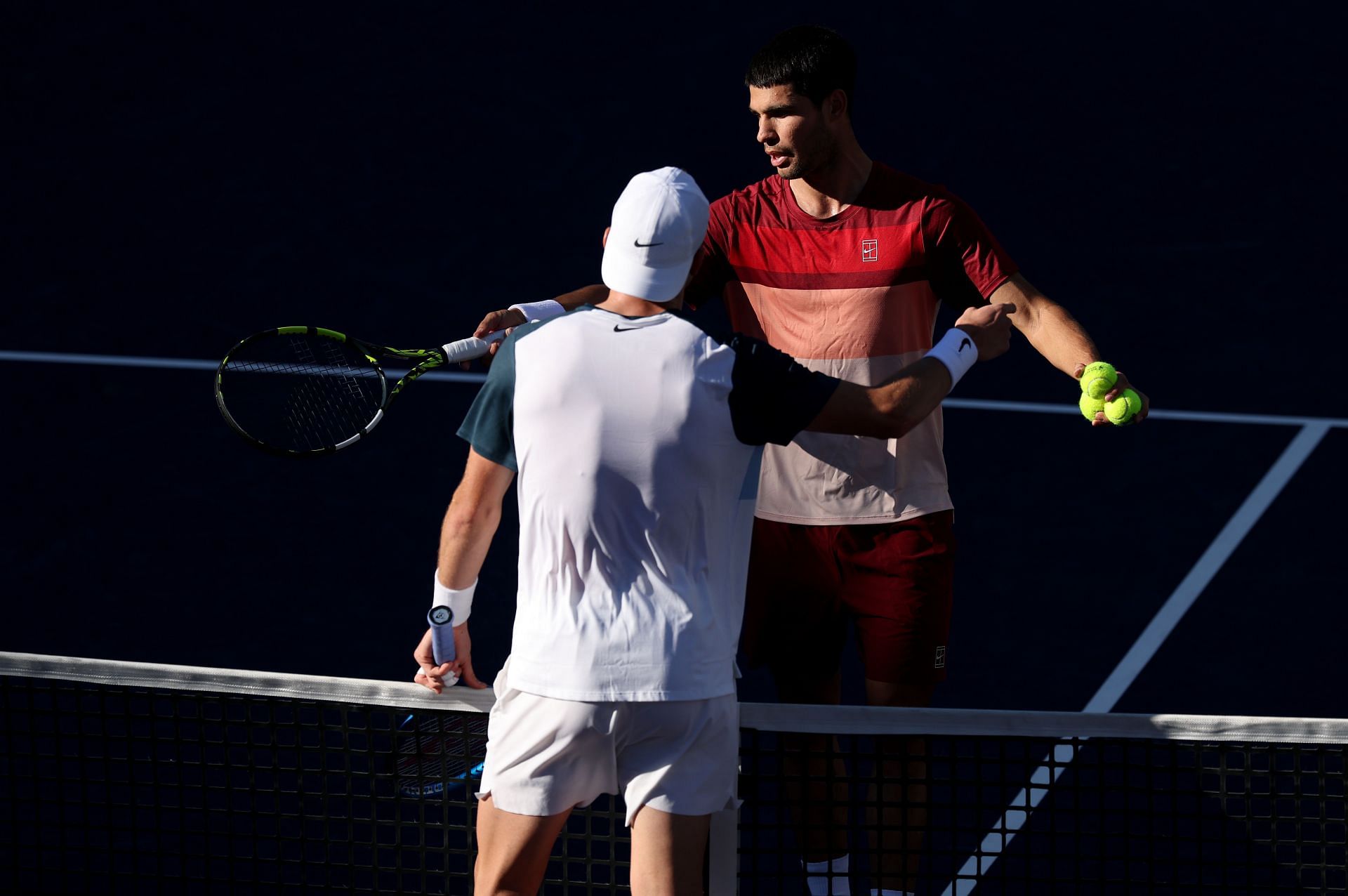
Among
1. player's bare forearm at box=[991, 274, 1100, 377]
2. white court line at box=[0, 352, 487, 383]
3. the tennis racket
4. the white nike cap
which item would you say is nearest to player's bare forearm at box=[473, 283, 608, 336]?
the tennis racket

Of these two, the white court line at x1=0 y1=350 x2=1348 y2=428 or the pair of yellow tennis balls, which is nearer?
the pair of yellow tennis balls

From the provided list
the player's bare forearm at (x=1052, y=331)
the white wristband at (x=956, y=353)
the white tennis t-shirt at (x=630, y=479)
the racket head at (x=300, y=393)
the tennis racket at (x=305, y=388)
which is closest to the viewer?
the white tennis t-shirt at (x=630, y=479)

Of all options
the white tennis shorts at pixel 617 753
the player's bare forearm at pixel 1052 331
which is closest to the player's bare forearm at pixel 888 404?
the white tennis shorts at pixel 617 753

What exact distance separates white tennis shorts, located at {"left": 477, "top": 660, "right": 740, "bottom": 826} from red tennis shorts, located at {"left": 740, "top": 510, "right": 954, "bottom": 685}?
3.66 feet

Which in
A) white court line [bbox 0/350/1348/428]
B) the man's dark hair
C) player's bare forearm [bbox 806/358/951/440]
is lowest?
player's bare forearm [bbox 806/358/951/440]

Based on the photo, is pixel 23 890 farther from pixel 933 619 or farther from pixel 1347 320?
pixel 1347 320

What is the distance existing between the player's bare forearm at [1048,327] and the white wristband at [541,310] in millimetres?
1069

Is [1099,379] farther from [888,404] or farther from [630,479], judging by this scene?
[630,479]

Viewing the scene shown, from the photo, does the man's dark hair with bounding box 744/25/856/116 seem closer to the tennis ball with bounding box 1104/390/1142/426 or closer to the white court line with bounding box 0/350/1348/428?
the tennis ball with bounding box 1104/390/1142/426

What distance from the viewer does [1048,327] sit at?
14.7 feet

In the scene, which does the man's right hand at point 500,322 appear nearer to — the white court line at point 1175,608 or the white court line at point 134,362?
the white court line at point 1175,608

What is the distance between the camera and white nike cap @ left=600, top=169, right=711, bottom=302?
3.56 meters

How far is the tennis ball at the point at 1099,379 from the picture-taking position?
169 inches

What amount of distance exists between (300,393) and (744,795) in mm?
3270
